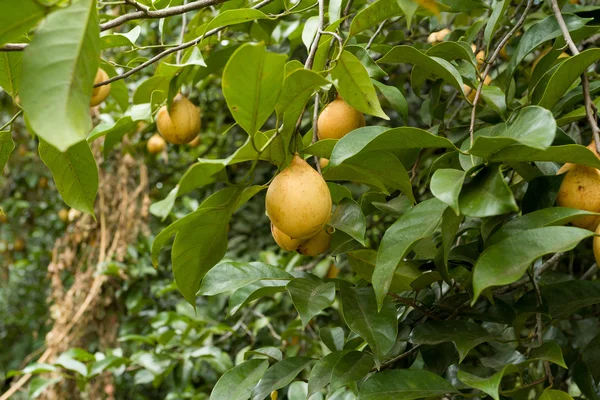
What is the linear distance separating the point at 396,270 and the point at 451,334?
0.10 metres

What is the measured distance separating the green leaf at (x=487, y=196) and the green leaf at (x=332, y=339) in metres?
0.38

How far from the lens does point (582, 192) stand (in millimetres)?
611

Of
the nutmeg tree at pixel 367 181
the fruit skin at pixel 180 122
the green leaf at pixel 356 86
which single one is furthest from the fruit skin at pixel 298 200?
the fruit skin at pixel 180 122

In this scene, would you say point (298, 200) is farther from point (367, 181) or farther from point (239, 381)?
point (239, 381)

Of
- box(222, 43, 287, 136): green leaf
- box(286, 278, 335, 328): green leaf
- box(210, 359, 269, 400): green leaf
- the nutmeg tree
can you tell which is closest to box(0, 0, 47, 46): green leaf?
the nutmeg tree

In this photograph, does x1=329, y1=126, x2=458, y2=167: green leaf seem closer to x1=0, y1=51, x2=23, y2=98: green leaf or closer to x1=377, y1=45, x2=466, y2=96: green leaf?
x1=377, y1=45, x2=466, y2=96: green leaf

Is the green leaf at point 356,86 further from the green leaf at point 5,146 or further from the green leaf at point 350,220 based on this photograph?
the green leaf at point 5,146

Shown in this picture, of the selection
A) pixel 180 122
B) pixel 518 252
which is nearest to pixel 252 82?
pixel 518 252

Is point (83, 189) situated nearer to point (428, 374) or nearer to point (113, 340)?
point (428, 374)

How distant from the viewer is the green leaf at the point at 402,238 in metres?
0.55

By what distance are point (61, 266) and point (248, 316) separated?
2.26 feet

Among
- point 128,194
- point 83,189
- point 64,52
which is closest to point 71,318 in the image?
point 128,194

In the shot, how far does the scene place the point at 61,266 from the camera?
2.12m

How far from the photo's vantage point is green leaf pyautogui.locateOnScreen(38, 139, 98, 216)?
70 cm
